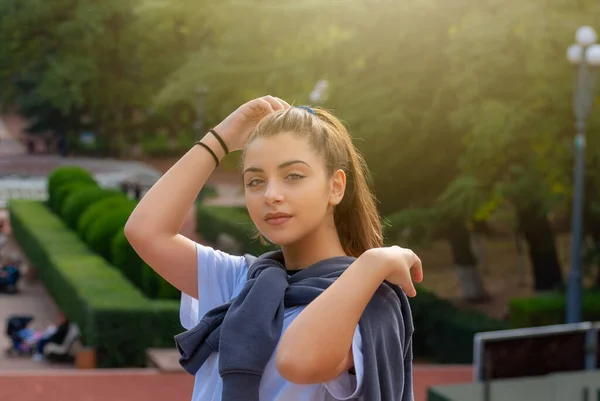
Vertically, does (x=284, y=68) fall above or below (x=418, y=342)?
above

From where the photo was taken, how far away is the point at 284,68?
1886 cm

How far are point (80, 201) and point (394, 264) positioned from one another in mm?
23043

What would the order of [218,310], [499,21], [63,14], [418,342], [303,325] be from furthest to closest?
1. [63,14]
2. [418,342]
3. [499,21]
4. [218,310]
5. [303,325]

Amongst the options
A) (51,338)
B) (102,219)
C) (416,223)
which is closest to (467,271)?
(416,223)

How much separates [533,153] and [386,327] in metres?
13.9

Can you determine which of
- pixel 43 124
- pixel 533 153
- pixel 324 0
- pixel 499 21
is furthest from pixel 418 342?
pixel 43 124

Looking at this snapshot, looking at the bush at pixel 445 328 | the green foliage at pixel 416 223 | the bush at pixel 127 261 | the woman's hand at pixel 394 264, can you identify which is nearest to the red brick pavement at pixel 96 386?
the bush at pixel 445 328

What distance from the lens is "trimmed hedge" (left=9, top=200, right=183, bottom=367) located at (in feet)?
45.7

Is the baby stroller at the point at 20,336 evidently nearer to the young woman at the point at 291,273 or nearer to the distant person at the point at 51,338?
the distant person at the point at 51,338

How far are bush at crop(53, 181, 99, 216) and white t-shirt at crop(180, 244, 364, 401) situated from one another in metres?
24.8

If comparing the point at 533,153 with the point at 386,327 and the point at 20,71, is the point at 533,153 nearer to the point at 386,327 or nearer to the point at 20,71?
the point at 386,327

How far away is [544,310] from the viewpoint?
600 inches

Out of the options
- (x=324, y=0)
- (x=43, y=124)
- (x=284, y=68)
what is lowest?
(x=43, y=124)

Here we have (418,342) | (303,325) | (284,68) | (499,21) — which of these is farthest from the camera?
(284,68)
